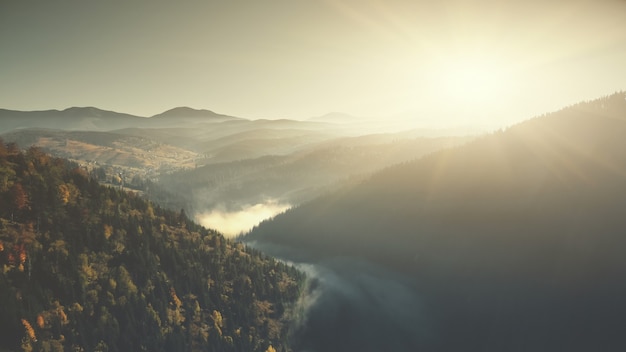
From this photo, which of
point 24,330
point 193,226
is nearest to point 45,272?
point 24,330

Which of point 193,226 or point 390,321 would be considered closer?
point 193,226

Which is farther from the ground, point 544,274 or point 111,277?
point 111,277

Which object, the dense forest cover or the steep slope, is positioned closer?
the dense forest cover

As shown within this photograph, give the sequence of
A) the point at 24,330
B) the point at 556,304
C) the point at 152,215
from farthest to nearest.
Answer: the point at 556,304
the point at 152,215
the point at 24,330

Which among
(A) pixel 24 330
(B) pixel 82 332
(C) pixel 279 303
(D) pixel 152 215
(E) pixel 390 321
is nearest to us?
(A) pixel 24 330

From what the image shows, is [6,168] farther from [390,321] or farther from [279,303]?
[390,321]

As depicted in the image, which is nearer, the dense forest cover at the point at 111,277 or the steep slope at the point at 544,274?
the dense forest cover at the point at 111,277

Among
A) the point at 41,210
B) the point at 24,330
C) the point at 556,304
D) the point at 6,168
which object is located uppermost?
the point at 6,168

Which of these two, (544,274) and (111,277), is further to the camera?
(544,274)
